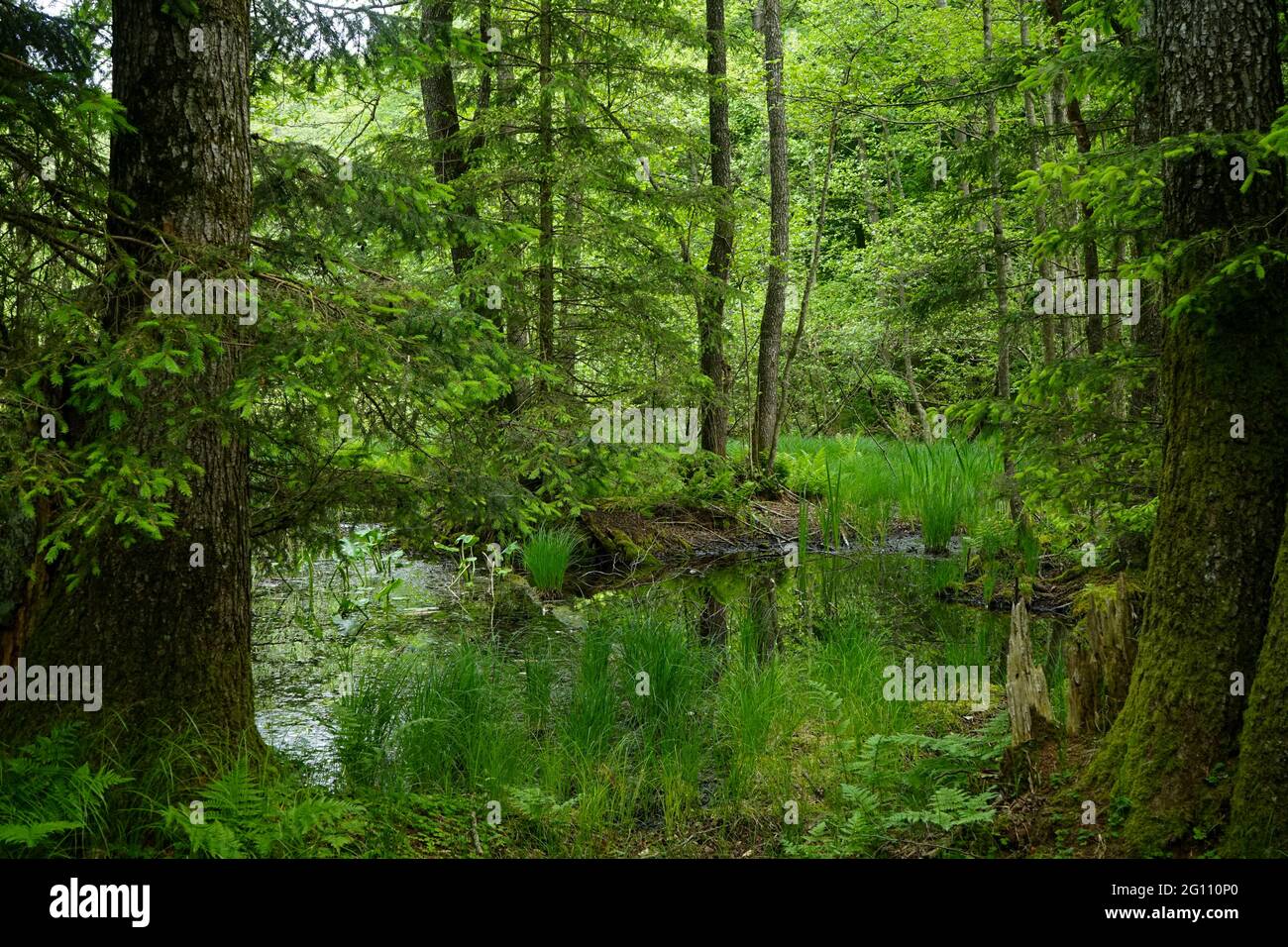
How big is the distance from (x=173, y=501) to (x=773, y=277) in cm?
993

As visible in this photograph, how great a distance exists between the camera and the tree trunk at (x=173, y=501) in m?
4.31

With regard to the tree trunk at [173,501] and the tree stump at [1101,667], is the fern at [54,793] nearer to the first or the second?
the tree trunk at [173,501]

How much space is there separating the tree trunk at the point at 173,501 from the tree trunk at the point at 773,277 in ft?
31.0

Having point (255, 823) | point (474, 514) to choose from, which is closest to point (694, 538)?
point (474, 514)

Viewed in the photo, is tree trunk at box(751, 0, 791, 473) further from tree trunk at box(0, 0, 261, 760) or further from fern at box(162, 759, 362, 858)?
fern at box(162, 759, 362, 858)

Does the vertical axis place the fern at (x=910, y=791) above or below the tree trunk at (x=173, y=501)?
below

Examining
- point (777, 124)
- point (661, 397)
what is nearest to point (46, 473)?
point (661, 397)

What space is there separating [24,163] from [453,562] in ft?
24.0

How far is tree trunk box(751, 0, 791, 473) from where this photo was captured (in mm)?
13375

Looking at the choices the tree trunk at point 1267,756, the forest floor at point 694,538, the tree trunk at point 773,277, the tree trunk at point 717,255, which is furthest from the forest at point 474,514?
the tree trunk at point 773,277

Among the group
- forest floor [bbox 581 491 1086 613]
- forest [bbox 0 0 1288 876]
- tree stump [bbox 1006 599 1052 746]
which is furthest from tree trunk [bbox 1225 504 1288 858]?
forest floor [bbox 581 491 1086 613]

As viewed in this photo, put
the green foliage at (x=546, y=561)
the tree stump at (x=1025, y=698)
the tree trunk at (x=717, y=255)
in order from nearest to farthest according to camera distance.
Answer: the tree stump at (x=1025, y=698), the green foliage at (x=546, y=561), the tree trunk at (x=717, y=255)
